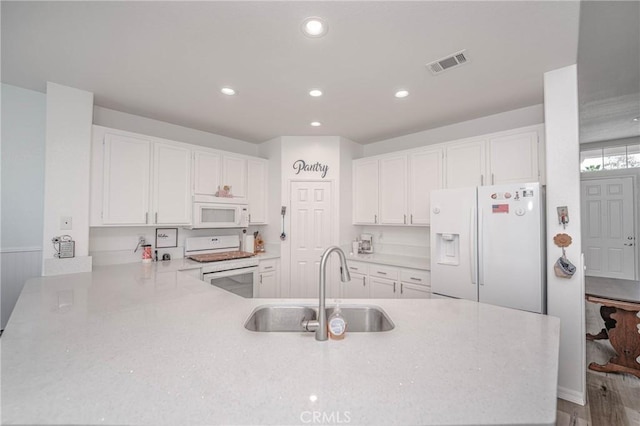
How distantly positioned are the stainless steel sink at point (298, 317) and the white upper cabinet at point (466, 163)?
7.05ft

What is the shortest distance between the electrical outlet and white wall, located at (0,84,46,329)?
1.24 ft

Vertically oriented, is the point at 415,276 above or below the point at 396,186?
below

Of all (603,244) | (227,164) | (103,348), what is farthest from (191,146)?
(603,244)

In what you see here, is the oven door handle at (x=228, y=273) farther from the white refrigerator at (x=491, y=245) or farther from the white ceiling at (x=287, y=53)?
the white refrigerator at (x=491, y=245)

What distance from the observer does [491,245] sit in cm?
241

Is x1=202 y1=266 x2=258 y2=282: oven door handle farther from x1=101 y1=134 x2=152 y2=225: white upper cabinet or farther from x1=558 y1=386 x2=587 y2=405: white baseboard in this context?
x1=558 y1=386 x2=587 y2=405: white baseboard

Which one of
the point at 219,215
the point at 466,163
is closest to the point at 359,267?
the point at 466,163

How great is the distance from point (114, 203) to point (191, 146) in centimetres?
101

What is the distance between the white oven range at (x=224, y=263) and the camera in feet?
10.1

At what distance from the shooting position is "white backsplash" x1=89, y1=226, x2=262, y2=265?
2.83m

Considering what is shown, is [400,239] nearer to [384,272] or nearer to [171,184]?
[384,272]

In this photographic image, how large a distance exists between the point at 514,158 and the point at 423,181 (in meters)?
0.92

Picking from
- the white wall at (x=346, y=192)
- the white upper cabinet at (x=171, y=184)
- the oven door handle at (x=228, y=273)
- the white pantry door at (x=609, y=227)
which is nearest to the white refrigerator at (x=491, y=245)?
the white wall at (x=346, y=192)

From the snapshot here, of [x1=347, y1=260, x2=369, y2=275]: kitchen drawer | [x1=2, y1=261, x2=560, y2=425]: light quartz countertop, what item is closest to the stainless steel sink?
[x1=2, y1=261, x2=560, y2=425]: light quartz countertop
